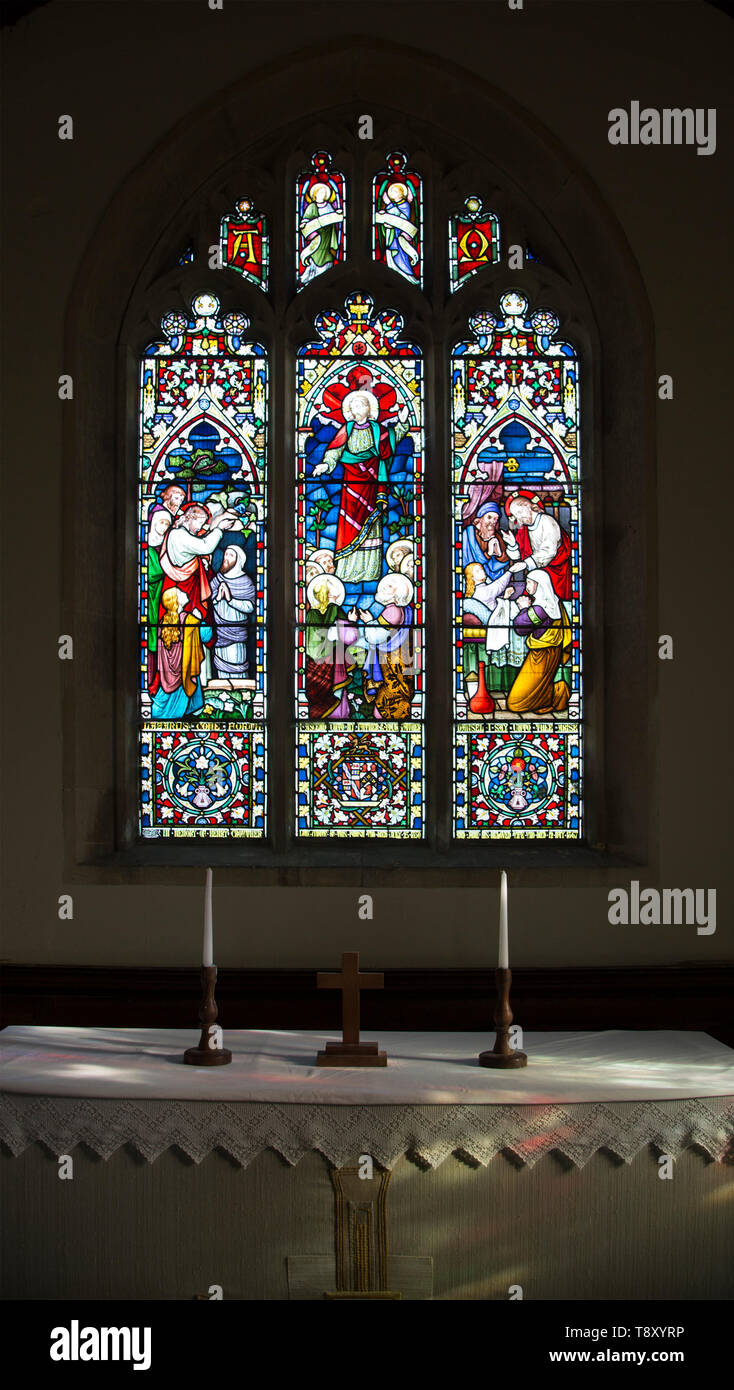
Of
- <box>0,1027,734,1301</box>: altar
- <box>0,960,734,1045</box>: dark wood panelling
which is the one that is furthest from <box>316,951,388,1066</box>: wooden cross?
<box>0,960,734,1045</box>: dark wood panelling

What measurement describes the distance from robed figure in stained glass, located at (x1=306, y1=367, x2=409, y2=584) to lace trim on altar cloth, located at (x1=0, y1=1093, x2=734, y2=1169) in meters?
2.59

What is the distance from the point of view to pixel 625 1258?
3225mm

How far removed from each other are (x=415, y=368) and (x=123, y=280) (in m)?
1.35

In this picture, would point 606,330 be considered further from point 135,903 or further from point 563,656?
point 135,903

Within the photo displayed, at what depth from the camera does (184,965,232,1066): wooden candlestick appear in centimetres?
351

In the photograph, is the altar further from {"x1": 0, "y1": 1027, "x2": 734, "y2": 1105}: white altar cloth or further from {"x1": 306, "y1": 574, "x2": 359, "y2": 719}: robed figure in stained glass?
{"x1": 306, "y1": 574, "x2": 359, "y2": 719}: robed figure in stained glass

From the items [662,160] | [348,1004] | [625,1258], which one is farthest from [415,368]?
[625,1258]

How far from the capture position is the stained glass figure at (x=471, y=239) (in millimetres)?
5340

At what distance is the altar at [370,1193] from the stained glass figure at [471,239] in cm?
365

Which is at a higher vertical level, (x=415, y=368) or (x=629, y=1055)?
(x=415, y=368)

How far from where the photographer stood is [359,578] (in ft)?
17.1

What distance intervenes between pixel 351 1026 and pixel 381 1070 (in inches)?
6.6

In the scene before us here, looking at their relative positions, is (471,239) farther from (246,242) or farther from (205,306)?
(205,306)

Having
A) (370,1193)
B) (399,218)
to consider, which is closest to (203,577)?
(399,218)
